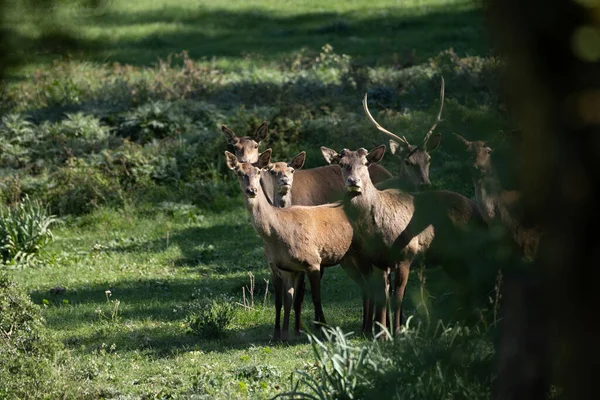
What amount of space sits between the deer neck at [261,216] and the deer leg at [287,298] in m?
0.62

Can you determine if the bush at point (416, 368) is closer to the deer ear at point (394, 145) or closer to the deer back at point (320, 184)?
the deer ear at point (394, 145)

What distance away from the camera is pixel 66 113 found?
19078mm

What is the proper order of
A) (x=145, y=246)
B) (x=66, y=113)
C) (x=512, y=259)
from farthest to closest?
(x=66, y=113), (x=145, y=246), (x=512, y=259)

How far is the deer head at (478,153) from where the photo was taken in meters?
3.15

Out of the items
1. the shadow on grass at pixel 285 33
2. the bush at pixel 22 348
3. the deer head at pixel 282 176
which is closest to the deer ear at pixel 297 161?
the deer head at pixel 282 176

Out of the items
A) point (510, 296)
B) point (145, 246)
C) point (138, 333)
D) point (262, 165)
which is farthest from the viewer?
point (145, 246)

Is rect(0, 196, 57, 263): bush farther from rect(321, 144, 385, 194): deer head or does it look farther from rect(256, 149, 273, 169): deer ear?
rect(321, 144, 385, 194): deer head

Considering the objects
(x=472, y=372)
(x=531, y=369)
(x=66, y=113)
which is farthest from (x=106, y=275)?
(x=531, y=369)

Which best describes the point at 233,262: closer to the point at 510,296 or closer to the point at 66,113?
the point at 66,113

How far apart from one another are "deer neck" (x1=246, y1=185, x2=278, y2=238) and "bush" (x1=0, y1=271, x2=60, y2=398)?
2376mm

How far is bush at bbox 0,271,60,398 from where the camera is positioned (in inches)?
299

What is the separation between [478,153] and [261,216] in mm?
6469

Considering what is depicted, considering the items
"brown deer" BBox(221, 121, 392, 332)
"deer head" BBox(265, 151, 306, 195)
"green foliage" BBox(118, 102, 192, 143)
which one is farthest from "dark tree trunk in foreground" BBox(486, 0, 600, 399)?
"green foliage" BBox(118, 102, 192, 143)

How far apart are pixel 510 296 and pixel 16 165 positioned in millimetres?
15934
